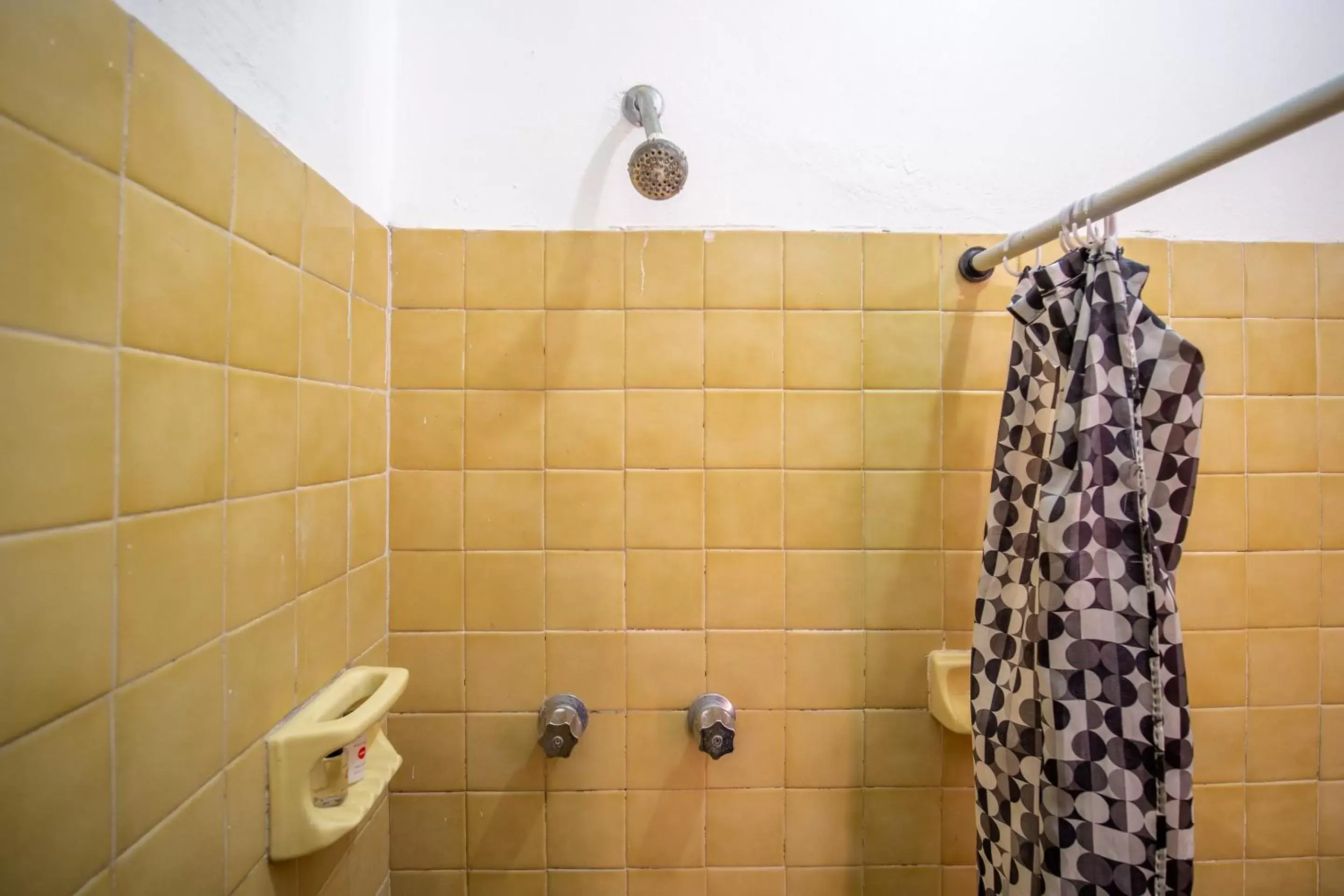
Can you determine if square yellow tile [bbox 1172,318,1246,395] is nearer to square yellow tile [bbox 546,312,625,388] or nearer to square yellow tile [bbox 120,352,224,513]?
square yellow tile [bbox 546,312,625,388]

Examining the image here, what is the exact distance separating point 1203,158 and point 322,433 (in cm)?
117

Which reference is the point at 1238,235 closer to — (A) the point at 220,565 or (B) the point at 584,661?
(B) the point at 584,661

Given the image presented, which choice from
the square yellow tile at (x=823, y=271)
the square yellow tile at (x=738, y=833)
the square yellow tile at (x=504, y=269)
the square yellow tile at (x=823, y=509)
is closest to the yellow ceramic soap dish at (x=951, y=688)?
the square yellow tile at (x=823, y=509)

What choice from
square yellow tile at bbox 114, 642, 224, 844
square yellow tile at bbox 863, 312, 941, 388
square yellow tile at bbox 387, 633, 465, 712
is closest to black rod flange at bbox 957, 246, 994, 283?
square yellow tile at bbox 863, 312, 941, 388

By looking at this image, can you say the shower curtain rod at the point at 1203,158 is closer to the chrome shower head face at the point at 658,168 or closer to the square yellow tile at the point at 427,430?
the chrome shower head face at the point at 658,168

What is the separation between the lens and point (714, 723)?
0.97 m

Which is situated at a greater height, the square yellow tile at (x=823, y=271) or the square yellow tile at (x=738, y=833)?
the square yellow tile at (x=823, y=271)

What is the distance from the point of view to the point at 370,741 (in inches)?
33.9

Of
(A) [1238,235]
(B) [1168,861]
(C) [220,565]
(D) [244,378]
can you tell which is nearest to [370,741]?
(C) [220,565]

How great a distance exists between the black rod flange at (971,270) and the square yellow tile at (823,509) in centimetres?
42

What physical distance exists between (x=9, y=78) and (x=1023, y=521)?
1185 millimetres

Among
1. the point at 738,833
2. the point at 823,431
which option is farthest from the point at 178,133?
the point at 738,833

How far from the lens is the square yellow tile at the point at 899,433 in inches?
41.3

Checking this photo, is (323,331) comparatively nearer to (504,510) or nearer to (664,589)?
(504,510)
